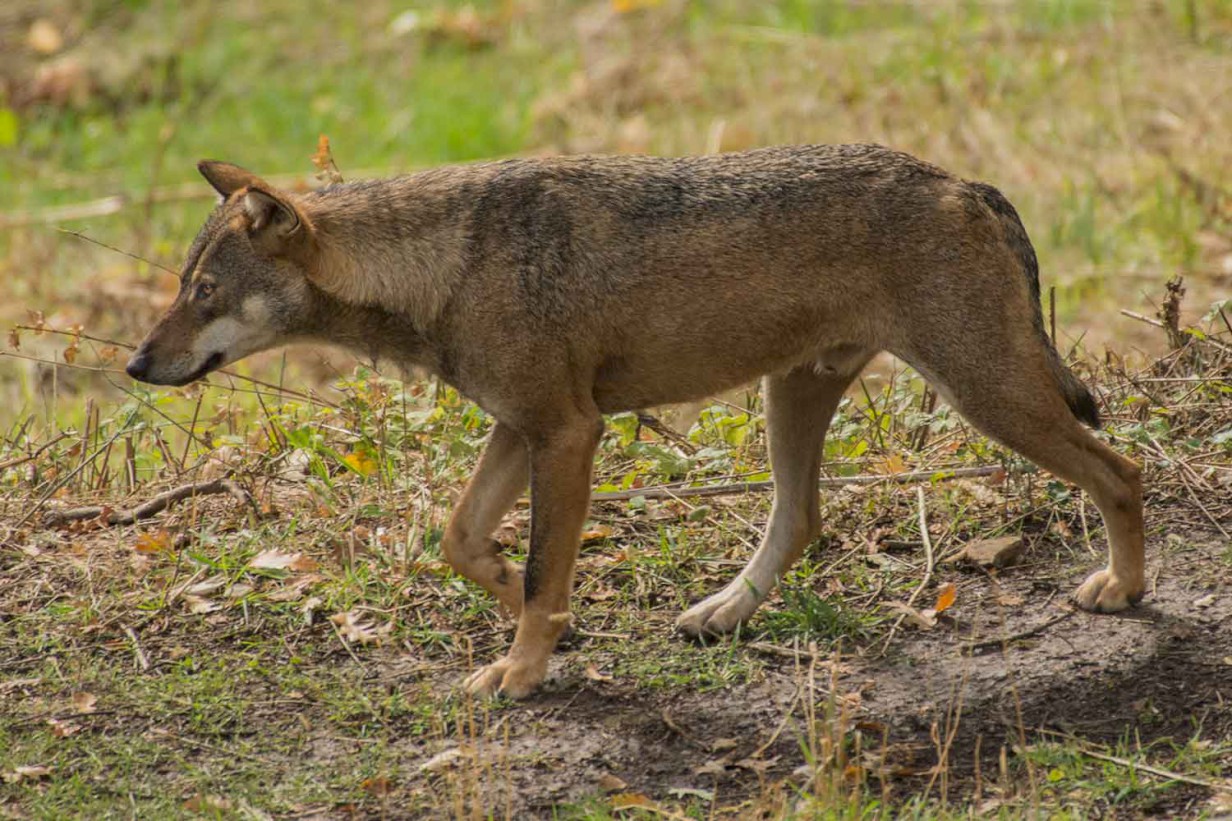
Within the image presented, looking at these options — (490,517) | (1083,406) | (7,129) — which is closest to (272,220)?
(490,517)

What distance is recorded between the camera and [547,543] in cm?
543

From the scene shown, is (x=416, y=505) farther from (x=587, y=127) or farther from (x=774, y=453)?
(x=587, y=127)

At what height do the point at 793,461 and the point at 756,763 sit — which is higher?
the point at 793,461

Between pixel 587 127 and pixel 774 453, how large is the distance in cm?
783

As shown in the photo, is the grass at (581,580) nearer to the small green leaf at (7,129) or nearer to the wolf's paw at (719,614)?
the wolf's paw at (719,614)

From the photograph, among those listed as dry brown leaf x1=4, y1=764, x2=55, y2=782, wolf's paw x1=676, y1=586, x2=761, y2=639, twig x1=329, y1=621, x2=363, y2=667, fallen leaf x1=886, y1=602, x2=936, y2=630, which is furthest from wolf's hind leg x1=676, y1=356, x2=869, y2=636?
dry brown leaf x1=4, y1=764, x2=55, y2=782

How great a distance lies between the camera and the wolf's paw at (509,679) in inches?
213

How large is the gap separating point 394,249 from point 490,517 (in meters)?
0.99

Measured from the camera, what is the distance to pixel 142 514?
22.3 feet

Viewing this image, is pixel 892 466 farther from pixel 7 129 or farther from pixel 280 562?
pixel 7 129

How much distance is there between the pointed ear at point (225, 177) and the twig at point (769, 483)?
1.85m

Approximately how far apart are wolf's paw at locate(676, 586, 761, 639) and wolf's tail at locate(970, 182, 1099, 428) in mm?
1301

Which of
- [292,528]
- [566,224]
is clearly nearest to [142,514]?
[292,528]

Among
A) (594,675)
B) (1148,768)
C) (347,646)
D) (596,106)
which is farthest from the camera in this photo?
(596,106)
